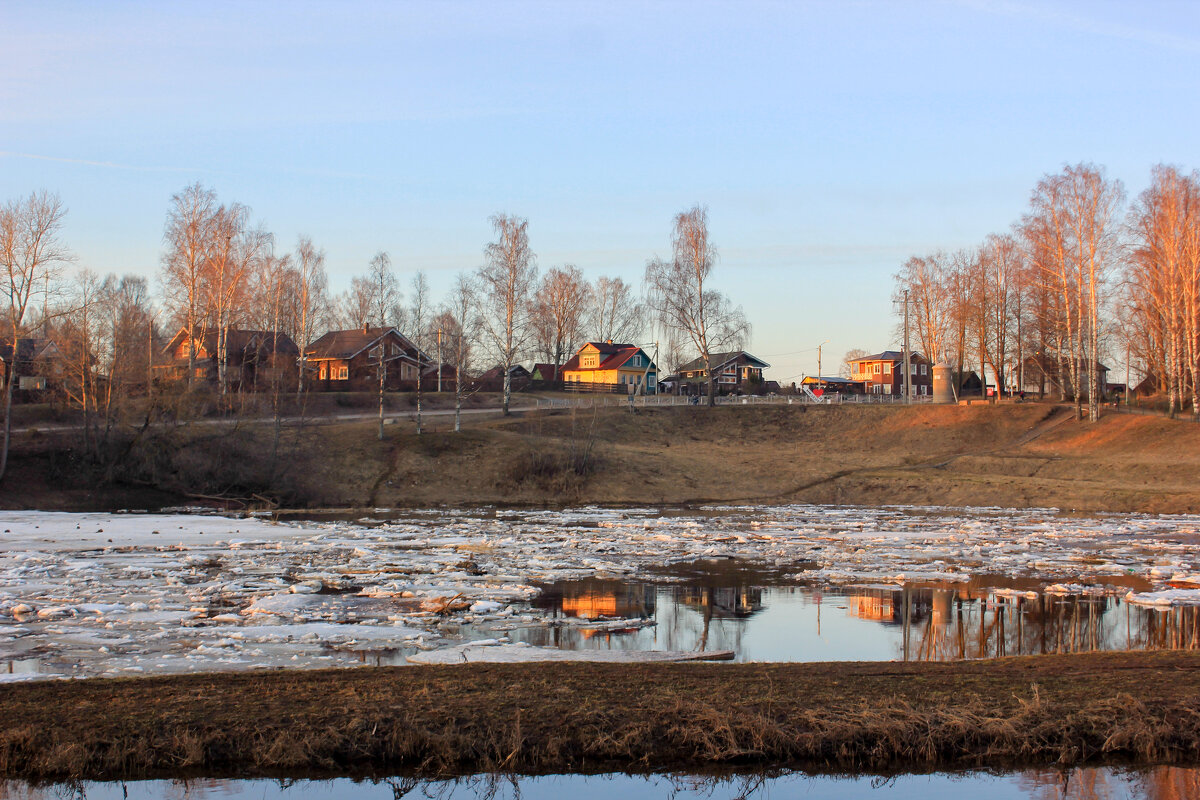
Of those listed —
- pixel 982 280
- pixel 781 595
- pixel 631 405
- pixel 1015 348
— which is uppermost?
pixel 982 280

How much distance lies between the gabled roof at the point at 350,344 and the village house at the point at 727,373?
28.5 metres

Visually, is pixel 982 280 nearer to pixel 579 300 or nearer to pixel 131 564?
pixel 579 300

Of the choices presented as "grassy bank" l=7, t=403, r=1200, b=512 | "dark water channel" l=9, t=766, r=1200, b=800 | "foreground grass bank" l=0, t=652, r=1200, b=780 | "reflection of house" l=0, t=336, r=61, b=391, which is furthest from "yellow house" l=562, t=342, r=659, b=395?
"dark water channel" l=9, t=766, r=1200, b=800

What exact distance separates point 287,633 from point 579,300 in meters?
87.5

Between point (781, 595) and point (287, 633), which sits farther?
point (781, 595)

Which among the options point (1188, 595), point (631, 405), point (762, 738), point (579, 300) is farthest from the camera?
point (579, 300)

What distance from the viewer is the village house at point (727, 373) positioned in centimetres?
8890

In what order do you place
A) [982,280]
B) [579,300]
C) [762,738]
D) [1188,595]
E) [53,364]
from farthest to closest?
[579,300] → [982,280] → [53,364] → [1188,595] → [762,738]

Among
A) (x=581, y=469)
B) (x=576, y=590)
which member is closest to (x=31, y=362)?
(x=581, y=469)

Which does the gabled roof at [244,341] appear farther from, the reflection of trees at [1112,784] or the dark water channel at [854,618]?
the reflection of trees at [1112,784]

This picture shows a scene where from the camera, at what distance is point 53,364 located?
39812 mm

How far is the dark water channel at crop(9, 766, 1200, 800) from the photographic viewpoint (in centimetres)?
827

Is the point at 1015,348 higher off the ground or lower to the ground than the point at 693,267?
lower

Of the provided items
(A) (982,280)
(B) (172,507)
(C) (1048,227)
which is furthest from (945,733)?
(A) (982,280)
